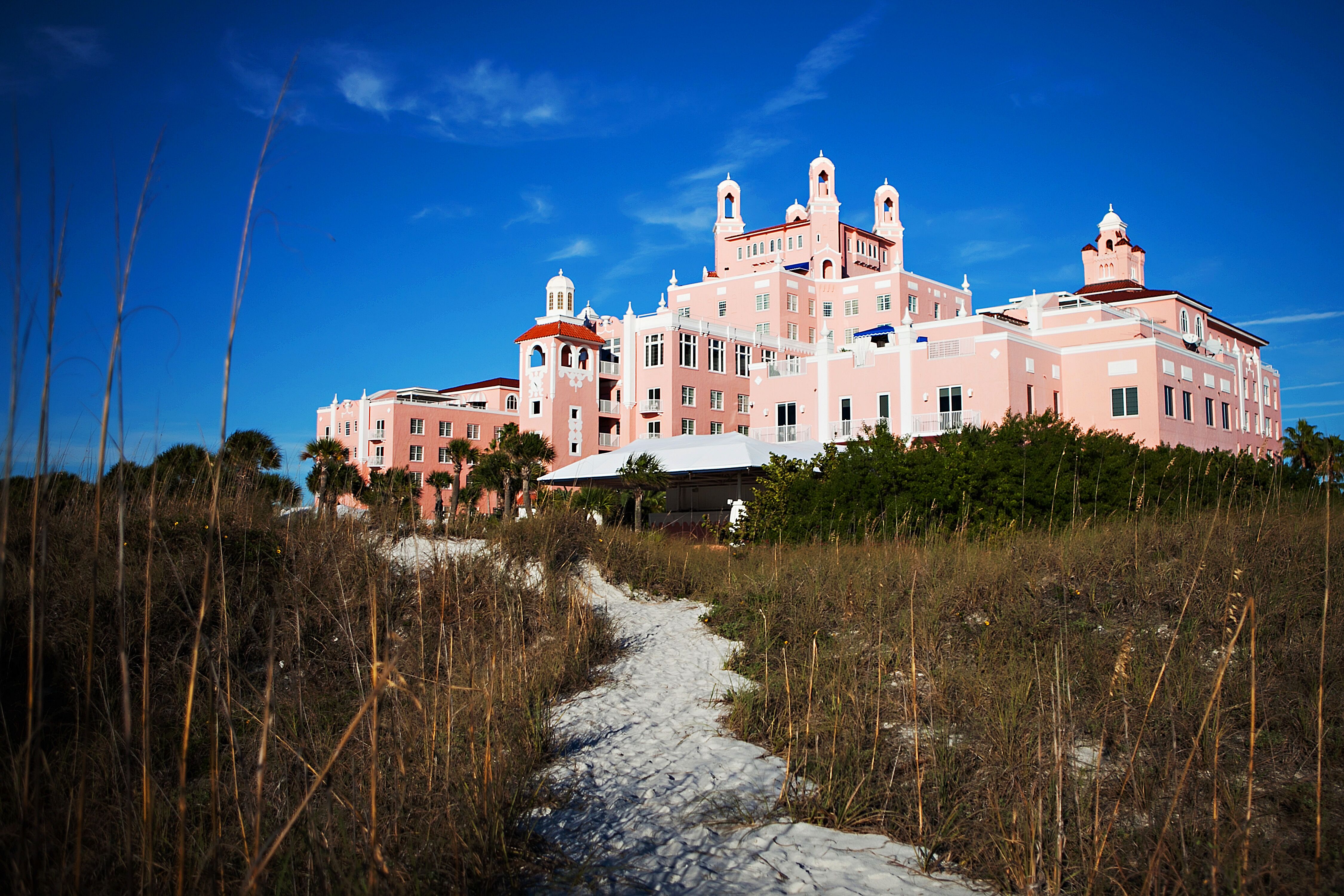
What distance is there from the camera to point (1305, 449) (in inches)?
1118

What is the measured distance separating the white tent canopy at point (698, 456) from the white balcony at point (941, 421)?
4.55m

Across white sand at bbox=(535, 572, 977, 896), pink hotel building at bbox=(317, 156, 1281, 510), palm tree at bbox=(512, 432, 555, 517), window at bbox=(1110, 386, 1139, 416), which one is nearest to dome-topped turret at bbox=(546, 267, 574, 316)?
pink hotel building at bbox=(317, 156, 1281, 510)

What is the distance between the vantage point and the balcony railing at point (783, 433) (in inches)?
1479

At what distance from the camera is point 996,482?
55.1 ft

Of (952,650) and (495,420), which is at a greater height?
(495,420)

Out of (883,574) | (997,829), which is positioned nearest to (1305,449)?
(883,574)

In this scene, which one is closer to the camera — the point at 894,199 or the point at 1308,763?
the point at 1308,763

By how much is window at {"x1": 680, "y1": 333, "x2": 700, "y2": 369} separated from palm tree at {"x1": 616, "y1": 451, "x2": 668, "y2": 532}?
76.3ft

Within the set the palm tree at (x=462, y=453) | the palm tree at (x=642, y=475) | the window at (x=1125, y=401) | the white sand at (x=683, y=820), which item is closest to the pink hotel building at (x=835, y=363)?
the window at (x=1125, y=401)

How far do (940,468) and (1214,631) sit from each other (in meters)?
10.7

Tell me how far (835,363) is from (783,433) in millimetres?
3754

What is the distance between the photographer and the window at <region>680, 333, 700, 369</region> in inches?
2021

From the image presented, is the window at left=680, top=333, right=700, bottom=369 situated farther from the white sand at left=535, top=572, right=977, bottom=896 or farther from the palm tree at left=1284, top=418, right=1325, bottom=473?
the white sand at left=535, top=572, right=977, bottom=896

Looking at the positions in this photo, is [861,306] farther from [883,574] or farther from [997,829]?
[997,829]
